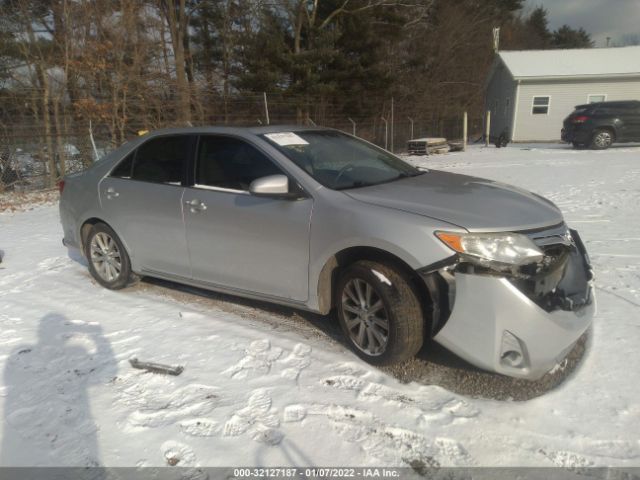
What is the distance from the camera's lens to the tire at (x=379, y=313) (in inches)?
106

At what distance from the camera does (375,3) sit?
2297 centimetres

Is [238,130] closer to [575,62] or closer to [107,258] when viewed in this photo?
[107,258]

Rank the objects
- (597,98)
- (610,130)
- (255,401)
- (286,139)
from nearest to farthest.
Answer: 1. (255,401)
2. (286,139)
3. (610,130)
4. (597,98)

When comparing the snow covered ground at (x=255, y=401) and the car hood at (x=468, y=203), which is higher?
the car hood at (x=468, y=203)

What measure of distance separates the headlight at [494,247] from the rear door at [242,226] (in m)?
1.02

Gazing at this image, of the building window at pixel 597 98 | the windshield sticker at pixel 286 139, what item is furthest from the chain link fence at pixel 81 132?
the building window at pixel 597 98

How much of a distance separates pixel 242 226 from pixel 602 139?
17.9 meters

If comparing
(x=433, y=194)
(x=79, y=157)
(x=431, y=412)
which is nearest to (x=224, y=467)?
(x=431, y=412)

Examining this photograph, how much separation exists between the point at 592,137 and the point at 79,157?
17.4m

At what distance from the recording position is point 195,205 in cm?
360

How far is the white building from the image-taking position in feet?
72.8

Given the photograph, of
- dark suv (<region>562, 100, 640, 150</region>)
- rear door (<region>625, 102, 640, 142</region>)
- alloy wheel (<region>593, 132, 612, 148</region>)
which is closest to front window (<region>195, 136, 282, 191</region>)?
dark suv (<region>562, 100, 640, 150</region>)

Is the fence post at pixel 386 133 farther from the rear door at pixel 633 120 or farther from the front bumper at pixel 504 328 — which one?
the front bumper at pixel 504 328

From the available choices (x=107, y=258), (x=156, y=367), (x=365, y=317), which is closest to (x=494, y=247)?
(x=365, y=317)
